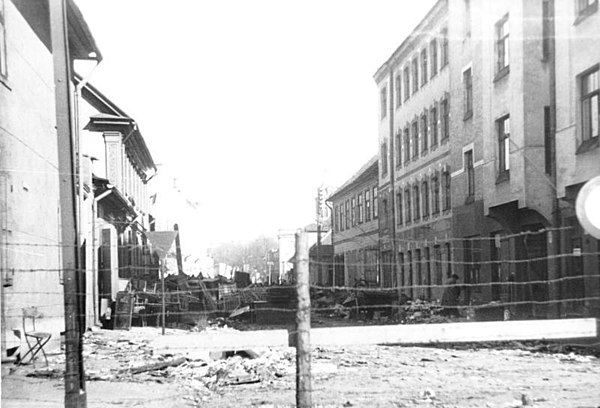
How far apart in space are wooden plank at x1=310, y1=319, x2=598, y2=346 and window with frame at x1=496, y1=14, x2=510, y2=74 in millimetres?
1903

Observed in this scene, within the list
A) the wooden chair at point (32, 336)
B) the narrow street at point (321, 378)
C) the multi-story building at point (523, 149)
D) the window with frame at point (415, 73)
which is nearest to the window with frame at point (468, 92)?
the multi-story building at point (523, 149)

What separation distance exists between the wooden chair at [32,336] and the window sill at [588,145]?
163 inches

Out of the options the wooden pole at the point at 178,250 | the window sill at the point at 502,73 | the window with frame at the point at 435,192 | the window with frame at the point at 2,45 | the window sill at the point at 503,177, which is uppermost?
the window with frame at the point at 2,45

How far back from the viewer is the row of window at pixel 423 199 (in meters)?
4.99

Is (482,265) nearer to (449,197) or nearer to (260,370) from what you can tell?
(449,197)

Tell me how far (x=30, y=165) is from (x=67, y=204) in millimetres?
429

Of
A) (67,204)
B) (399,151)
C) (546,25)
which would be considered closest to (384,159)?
(399,151)

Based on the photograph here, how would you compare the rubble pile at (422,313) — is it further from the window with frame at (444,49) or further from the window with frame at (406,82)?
the window with frame at (444,49)

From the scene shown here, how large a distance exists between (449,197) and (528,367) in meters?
1.63

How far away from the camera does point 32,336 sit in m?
4.75

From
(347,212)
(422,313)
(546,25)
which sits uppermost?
(546,25)

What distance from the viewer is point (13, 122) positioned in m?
4.70

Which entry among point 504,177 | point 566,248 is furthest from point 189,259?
point 566,248

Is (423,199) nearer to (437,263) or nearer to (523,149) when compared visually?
(437,263)
